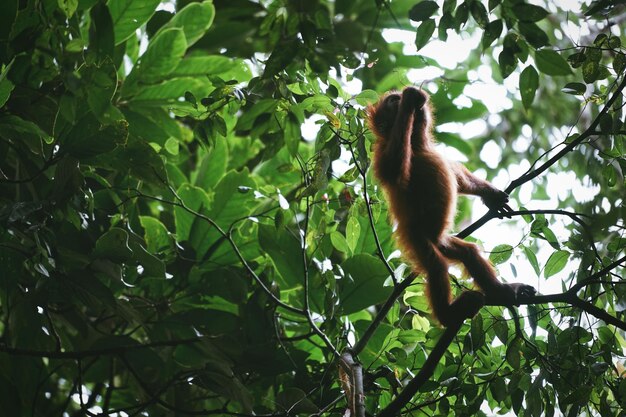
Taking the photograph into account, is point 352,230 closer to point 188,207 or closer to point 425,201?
point 425,201

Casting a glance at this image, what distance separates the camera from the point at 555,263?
2678 mm

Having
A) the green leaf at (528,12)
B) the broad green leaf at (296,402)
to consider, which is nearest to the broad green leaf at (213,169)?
the broad green leaf at (296,402)

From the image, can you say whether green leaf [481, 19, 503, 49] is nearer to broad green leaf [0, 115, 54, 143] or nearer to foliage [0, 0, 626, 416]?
foliage [0, 0, 626, 416]

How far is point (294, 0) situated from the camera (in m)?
2.54

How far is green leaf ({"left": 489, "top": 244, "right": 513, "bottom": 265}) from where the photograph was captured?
2.74 meters

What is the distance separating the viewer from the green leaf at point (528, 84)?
2.23 m

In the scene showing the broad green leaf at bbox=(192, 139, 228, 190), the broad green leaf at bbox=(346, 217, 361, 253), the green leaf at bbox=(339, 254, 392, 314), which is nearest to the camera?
the broad green leaf at bbox=(346, 217, 361, 253)

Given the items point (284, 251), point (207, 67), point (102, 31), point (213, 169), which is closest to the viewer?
point (102, 31)

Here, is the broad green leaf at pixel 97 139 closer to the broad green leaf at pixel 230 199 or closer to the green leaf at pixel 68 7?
the green leaf at pixel 68 7

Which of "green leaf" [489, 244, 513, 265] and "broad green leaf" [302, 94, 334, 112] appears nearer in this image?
"broad green leaf" [302, 94, 334, 112]

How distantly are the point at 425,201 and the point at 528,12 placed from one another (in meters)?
1.30

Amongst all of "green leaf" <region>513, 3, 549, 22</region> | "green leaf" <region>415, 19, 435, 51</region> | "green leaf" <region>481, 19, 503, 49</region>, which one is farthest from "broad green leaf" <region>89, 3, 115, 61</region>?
"green leaf" <region>513, 3, 549, 22</region>

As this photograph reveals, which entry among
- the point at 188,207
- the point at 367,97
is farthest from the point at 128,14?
the point at 367,97

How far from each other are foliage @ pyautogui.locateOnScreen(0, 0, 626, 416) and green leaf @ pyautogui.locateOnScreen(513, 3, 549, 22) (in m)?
0.01
